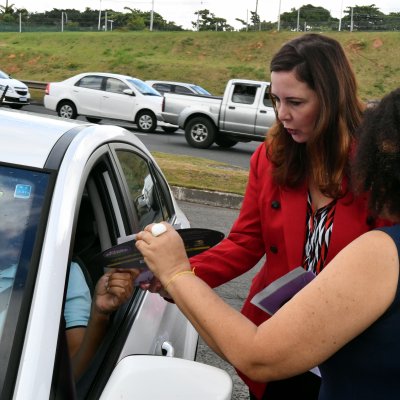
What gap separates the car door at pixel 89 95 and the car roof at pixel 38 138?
1700 cm

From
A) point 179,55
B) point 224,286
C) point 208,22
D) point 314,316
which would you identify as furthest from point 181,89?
point 208,22

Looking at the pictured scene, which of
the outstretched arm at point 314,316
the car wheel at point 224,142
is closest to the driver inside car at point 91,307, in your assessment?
the outstretched arm at point 314,316

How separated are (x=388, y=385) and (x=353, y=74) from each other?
1.10 metres

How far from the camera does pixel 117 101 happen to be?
1903 centimetres

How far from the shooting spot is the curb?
9000 mm

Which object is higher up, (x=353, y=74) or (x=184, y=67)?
(x=184, y=67)

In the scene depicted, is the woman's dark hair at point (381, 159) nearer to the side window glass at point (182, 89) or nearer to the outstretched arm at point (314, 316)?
the outstretched arm at point (314, 316)

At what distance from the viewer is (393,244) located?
1390 mm

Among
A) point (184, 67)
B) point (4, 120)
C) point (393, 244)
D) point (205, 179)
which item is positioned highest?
point (184, 67)

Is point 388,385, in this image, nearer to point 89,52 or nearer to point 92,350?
point 92,350

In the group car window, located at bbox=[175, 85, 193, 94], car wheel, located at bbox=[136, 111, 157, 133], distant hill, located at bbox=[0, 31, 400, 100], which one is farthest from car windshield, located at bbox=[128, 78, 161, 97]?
distant hill, located at bbox=[0, 31, 400, 100]

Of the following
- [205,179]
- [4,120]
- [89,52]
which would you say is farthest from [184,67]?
[4,120]

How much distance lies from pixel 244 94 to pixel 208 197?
26.5 feet

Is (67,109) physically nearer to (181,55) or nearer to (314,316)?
(314,316)
